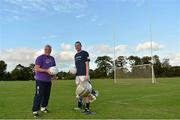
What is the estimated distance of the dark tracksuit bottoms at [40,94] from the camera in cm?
1030

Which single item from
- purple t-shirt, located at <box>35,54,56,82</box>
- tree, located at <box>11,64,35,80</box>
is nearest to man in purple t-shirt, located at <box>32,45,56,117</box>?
purple t-shirt, located at <box>35,54,56,82</box>

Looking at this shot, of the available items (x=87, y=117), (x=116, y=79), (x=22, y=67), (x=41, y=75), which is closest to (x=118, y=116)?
(x=87, y=117)

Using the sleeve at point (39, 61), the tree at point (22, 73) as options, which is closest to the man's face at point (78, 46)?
the sleeve at point (39, 61)

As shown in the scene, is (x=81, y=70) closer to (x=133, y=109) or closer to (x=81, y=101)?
(x=81, y=101)

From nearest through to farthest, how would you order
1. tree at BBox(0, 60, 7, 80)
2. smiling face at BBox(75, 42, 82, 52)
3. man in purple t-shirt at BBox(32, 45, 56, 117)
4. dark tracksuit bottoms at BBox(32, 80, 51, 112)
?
dark tracksuit bottoms at BBox(32, 80, 51, 112) → man in purple t-shirt at BBox(32, 45, 56, 117) → smiling face at BBox(75, 42, 82, 52) → tree at BBox(0, 60, 7, 80)

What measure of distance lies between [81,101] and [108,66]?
92.7 m

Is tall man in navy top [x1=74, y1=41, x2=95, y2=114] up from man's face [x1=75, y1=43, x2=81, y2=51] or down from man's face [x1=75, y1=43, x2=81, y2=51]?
down

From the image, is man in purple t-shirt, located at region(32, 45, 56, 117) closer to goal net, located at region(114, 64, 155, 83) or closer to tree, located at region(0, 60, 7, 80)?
goal net, located at region(114, 64, 155, 83)

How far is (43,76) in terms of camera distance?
416 inches

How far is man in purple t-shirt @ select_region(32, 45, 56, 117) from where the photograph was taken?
10.5m

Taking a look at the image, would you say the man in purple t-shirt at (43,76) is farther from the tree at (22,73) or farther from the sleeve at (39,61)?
the tree at (22,73)

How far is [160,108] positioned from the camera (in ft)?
38.5

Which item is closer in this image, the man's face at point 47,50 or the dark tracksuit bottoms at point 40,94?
the dark tracksuit bottoms at point 40,94

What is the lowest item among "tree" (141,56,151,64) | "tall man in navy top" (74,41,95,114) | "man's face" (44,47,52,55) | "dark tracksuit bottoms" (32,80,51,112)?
"dark tracksuit bottoms" (32,80,51,112)
